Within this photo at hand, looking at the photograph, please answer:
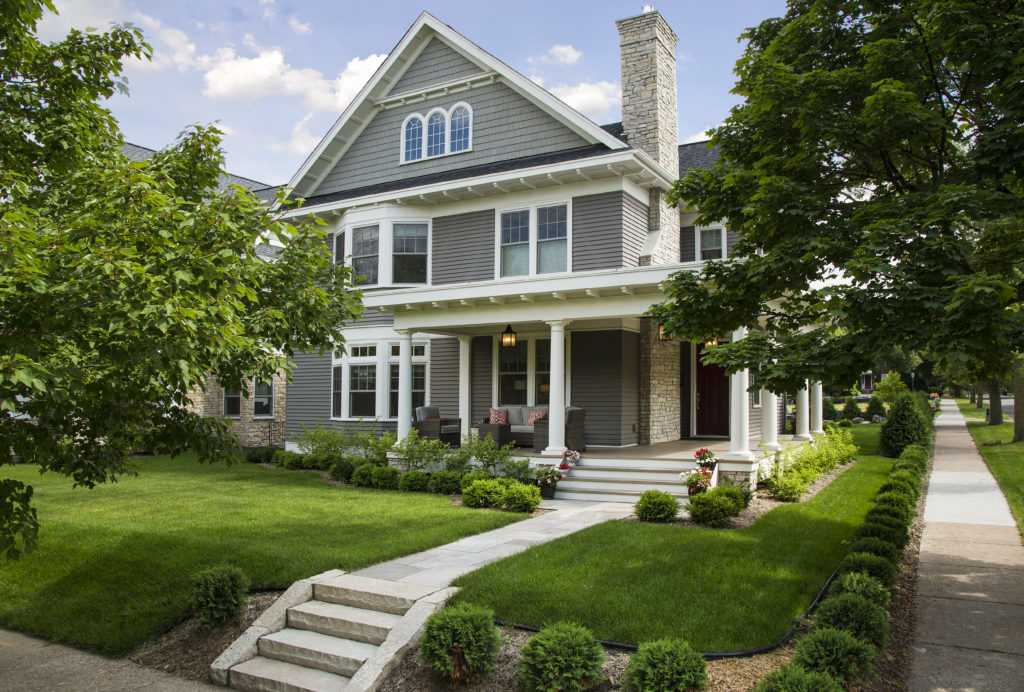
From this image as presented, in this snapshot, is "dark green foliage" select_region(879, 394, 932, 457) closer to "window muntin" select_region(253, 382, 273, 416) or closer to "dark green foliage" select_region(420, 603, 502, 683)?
"dark green foliage" select_region(420, 603, 502, 683)

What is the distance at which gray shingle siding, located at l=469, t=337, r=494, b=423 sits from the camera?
15.9m

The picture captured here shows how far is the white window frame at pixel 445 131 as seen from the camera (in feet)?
55.3

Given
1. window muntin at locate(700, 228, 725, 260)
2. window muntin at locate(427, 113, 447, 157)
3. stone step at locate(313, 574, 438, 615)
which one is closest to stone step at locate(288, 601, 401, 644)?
stone step at locate(313, 574, 438, 615)

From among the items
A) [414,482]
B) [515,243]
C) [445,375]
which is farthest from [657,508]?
[445,375]

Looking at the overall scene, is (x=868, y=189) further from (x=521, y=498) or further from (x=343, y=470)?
(x=343, y=470)

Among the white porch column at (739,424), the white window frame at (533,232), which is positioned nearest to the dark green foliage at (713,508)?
the white porch column at (739,424)

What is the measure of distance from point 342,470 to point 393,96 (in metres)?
9.71

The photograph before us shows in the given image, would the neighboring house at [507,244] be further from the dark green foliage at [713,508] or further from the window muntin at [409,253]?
the dark green foliage at [713,508]

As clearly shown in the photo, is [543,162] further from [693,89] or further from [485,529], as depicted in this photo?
[485,529]

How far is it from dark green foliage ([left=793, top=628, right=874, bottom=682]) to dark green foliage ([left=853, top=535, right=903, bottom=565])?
2351mm

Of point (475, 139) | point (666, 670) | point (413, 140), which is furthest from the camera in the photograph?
point (413, 140)

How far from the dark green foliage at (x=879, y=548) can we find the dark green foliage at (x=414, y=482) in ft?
25.6

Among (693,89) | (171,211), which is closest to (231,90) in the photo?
(693,89)

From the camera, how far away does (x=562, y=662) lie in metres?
4.68
